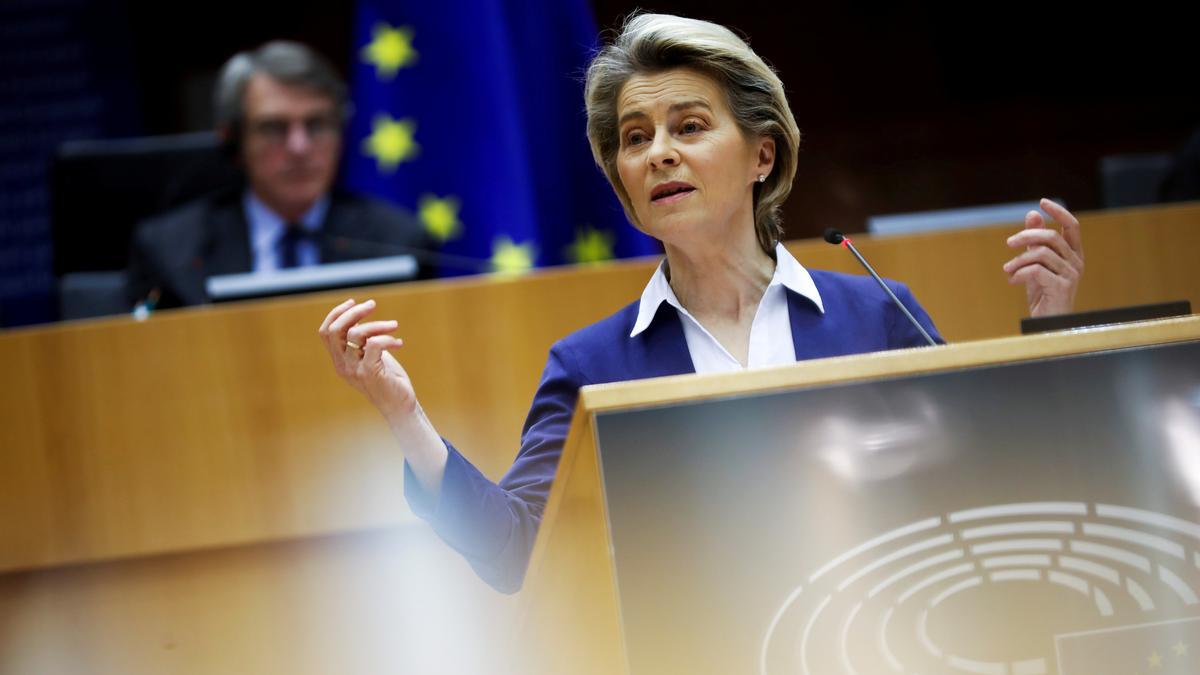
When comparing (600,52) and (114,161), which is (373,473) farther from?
(114,161)

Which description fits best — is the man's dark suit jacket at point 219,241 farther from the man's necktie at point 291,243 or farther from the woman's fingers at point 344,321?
the woman's fingers at point 344,321

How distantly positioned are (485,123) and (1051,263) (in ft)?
6.78

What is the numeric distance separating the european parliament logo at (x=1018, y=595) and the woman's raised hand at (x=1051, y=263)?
0.57 meters

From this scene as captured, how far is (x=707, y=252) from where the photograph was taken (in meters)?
1.72

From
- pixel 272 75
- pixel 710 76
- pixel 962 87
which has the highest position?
pixel 962 87

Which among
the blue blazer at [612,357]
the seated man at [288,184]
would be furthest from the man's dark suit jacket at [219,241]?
the blue blazer at [612,357]

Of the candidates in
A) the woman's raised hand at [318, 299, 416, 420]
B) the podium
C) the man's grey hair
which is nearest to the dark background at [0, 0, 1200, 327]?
the man's grey hair

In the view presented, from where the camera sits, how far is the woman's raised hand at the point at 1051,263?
5.41 feet

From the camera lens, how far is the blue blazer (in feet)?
5.01

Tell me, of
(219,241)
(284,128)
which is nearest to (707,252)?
(219,241)

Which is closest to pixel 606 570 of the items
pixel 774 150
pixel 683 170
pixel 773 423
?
pixel 773 423

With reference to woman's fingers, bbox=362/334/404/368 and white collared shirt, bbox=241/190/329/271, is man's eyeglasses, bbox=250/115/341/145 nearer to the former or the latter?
white collared shirt, bbox=241/190/329/271

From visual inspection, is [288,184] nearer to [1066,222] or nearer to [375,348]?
[375,348]

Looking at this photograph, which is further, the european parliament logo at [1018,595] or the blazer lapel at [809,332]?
the blazer lapel at [809,332]
